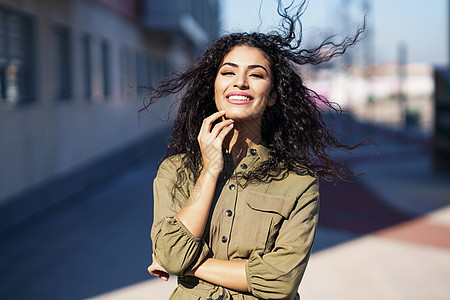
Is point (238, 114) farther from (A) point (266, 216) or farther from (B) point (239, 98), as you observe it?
(A) point (266, 216)

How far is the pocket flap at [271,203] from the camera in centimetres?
227

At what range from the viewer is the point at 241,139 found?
242 cm

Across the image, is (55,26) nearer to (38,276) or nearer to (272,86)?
(38,276)

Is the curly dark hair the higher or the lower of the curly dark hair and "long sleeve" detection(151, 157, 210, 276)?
the higher

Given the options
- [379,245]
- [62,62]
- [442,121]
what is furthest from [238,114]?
[442,121]

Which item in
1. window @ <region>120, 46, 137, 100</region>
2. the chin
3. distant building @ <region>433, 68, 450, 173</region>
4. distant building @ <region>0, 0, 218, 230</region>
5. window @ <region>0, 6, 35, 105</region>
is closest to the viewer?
the chin

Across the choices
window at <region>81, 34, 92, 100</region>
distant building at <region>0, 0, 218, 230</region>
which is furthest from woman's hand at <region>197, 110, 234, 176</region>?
window at <region>81, 34, 92, 100</region>

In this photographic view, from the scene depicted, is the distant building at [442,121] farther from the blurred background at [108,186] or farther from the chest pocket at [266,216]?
the chest pocket at [266,216]

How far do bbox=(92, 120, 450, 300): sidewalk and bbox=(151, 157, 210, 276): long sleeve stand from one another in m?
1.17

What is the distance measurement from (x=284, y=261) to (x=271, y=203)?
8.2 inches

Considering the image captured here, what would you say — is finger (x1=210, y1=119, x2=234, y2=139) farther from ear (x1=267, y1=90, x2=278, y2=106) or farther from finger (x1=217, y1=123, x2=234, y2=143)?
ear (x1=267, y1=90, x2=278, y2=106)

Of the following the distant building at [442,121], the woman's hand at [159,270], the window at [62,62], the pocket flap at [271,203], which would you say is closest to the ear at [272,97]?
the pocket flap at [271,203]

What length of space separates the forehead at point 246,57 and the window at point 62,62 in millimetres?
10899

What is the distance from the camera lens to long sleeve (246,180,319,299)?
221 cm
